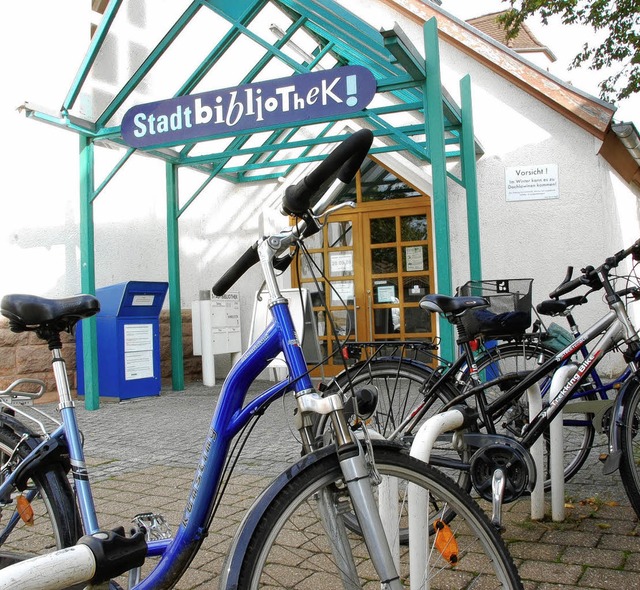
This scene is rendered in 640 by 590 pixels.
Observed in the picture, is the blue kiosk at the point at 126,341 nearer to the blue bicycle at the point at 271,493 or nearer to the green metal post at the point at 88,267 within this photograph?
the green metal post at the point at 88,267

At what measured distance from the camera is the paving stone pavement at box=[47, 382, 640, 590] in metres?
2.71

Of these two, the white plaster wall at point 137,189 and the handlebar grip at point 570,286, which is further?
the white plaster wall at point 137,189

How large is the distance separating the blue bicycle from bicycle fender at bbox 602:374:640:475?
2.43 feet

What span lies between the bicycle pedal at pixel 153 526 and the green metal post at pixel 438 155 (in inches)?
169

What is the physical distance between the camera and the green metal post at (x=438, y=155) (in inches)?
239

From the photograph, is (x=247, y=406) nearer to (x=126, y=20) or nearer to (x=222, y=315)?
(x=222, y=315)

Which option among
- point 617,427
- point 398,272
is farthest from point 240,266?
point 398,272

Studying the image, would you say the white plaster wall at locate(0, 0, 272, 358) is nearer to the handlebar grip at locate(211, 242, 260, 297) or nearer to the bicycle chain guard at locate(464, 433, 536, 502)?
the handlebar grip at locate(211, 242, 260, 297)

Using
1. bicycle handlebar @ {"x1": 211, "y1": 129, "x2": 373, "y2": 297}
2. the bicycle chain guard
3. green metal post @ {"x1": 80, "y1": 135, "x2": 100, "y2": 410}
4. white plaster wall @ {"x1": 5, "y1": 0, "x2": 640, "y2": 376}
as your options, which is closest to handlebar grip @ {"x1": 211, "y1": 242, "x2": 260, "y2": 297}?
bicycle handlebar @ {"x1": 211, "y1": 129, "x2": 373, "y2": 297}

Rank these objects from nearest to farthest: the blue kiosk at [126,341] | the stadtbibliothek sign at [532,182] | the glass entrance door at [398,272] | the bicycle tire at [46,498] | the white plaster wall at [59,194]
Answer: the bicycle tire at [46,498], the blue kiosk at [126,341], the white plaster wall at [59,194], the stadtbibliothek sign at [532,182], the glass entrance door at [398,272]

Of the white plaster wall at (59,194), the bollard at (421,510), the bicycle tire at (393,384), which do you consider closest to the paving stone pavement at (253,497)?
the bollard at (421,510)

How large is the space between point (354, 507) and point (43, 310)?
1.19 meters

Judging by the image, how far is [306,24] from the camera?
7172mm

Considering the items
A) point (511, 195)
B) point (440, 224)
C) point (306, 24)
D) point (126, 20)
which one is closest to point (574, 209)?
point (511, 195)
